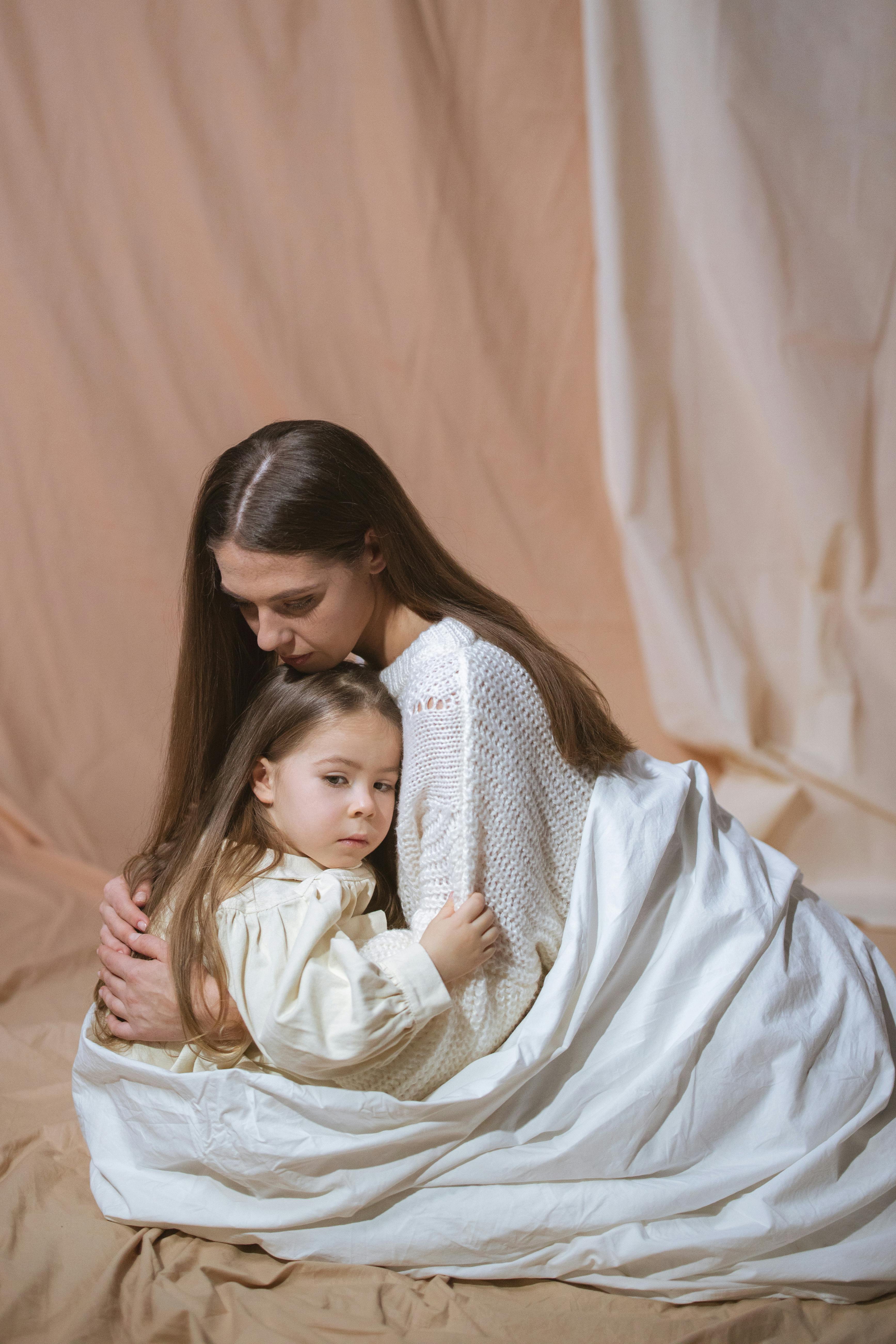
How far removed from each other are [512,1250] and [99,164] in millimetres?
2856

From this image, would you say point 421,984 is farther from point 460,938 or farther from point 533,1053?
point 533,1053

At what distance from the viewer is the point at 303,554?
1643 mm

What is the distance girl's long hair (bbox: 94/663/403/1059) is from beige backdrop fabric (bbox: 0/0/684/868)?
4.65 feet

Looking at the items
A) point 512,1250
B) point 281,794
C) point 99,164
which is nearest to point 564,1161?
point 512,1250

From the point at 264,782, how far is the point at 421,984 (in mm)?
445

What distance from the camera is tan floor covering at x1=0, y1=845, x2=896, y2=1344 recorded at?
4.87 ft

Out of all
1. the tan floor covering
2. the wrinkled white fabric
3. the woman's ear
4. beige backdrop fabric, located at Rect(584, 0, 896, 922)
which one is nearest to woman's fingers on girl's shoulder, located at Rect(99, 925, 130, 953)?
the wrinkled white fabric

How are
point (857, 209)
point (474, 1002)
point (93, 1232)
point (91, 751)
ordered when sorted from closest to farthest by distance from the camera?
1. point (474, 1002)
2. point (93, 1232)
3. point (857, 209)
4. point (91, 751)

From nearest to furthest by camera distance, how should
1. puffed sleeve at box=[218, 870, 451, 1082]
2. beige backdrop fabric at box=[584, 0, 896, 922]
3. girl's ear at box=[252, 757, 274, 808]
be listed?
puffed sleeve at box=[218, 870, 451, 1082], girl's ear at box=[252, 757, 274, 808], beige backdrop fabric at box=[584, 0, 896, 922]

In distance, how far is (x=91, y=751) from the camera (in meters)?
3.25

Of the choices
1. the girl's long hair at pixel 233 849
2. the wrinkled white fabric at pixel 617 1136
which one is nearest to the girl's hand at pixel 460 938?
the wrinkled white fabric at pixel 617 1136

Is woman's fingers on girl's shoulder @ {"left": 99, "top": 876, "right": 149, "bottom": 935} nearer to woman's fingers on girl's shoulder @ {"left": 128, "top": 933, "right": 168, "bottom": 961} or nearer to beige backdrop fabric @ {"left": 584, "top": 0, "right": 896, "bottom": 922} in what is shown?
woman's fingers on girl's shoulder @ {"left": 128, "top": 933, "right": 168, "bottom": 961}

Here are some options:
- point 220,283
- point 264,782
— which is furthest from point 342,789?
point 220,283

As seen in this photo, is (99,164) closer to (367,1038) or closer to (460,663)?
(460,663)
